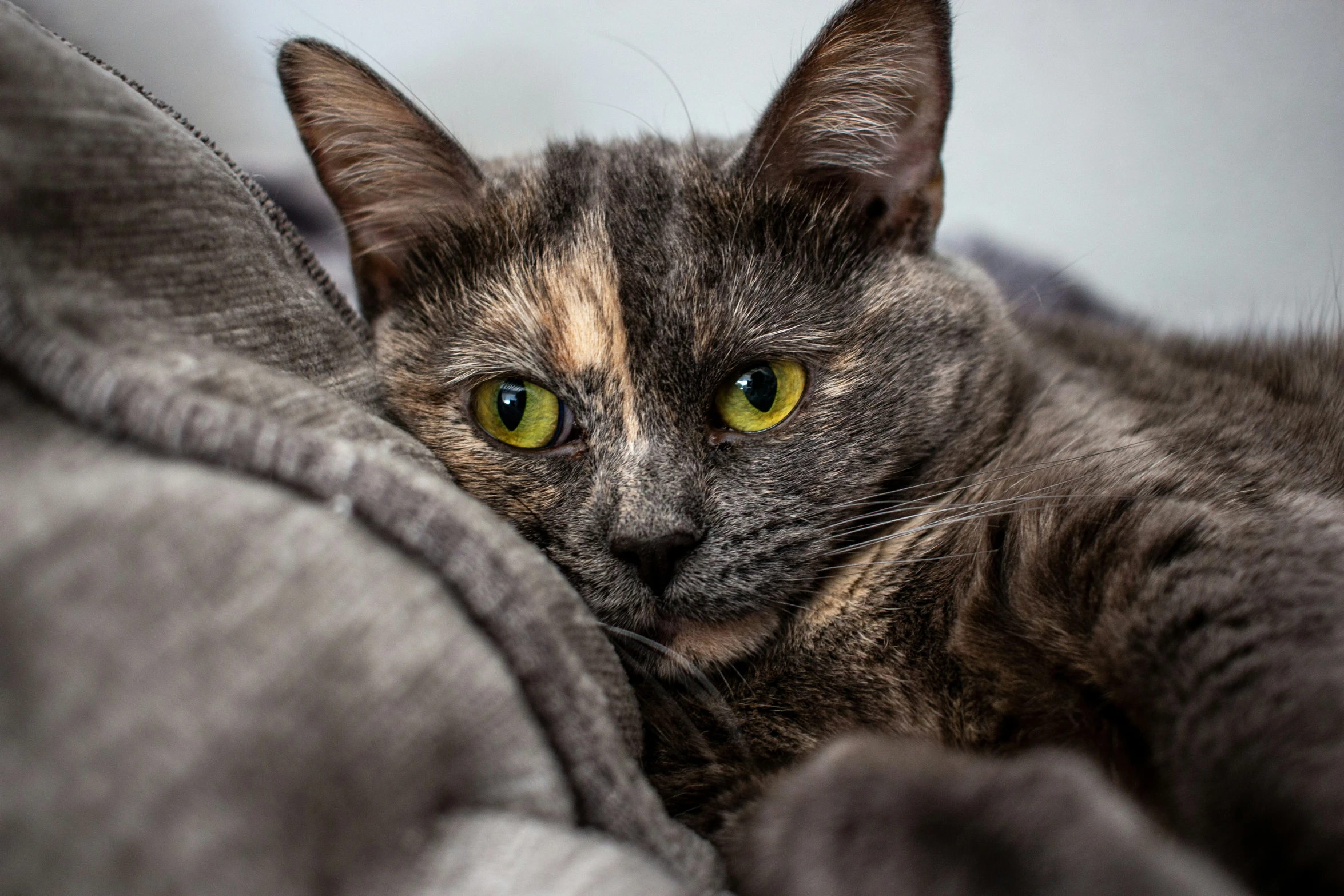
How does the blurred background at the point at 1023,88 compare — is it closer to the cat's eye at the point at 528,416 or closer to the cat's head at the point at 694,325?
the cat's head at the point at 694,325

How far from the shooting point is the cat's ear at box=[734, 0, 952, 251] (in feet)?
3.03

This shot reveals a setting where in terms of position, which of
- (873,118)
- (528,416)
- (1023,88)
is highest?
(1023,88)

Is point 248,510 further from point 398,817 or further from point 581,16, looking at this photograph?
point 581,16

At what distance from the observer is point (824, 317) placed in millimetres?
941

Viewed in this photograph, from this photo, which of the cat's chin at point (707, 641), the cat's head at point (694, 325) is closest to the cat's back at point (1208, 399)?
the cat's head at point (694, 325)

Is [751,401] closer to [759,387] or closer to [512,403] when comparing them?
[759,387]

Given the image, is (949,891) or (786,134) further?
(786,134)

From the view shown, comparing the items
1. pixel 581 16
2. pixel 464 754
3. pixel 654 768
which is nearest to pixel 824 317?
pixel 654 768

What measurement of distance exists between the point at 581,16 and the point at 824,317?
1.58 metres

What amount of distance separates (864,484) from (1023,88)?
176cm

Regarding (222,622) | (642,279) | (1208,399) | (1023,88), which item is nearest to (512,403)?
(642,279)

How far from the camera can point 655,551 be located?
31.5 inches

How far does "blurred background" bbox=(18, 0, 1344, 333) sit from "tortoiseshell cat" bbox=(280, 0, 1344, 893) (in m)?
1.02

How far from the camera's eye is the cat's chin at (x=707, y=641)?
2.79 ft
